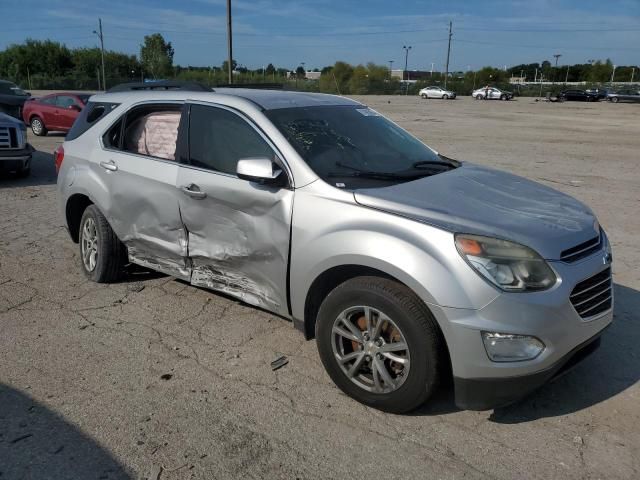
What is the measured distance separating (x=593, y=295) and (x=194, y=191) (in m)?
2.69

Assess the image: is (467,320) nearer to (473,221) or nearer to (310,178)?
(473,221)

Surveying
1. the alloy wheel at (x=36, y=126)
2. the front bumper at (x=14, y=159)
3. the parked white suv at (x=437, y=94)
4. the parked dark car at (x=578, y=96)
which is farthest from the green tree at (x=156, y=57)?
the front bumper at (x=14, y=159)

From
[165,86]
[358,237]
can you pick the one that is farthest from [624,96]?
[358,237]

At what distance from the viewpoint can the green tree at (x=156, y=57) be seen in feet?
258

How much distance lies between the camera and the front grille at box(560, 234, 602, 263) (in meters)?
3.00

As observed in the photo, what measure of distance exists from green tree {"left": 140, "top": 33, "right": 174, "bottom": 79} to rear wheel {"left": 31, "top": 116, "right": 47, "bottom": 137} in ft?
201

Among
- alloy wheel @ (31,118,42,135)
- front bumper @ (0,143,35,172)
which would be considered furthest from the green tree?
front bumper @ (0,143,35,172)

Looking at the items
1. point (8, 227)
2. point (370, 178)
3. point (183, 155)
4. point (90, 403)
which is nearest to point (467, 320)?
point (370, 178)

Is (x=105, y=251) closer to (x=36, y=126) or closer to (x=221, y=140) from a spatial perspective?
(x=221, y=140)

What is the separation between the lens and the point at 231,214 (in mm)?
3898

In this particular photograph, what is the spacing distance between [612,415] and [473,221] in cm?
143

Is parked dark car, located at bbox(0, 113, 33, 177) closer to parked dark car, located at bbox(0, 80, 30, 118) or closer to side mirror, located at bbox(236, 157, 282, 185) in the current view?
side mirror, located at bbox(236, 157, 282, 185)

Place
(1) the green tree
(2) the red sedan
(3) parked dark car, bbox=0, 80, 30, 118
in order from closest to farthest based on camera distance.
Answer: (2) the red sedan, (3) parked dark car, bbox=0, 80, 30, 118, (1) the green tree

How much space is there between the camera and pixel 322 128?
13.2 ft
